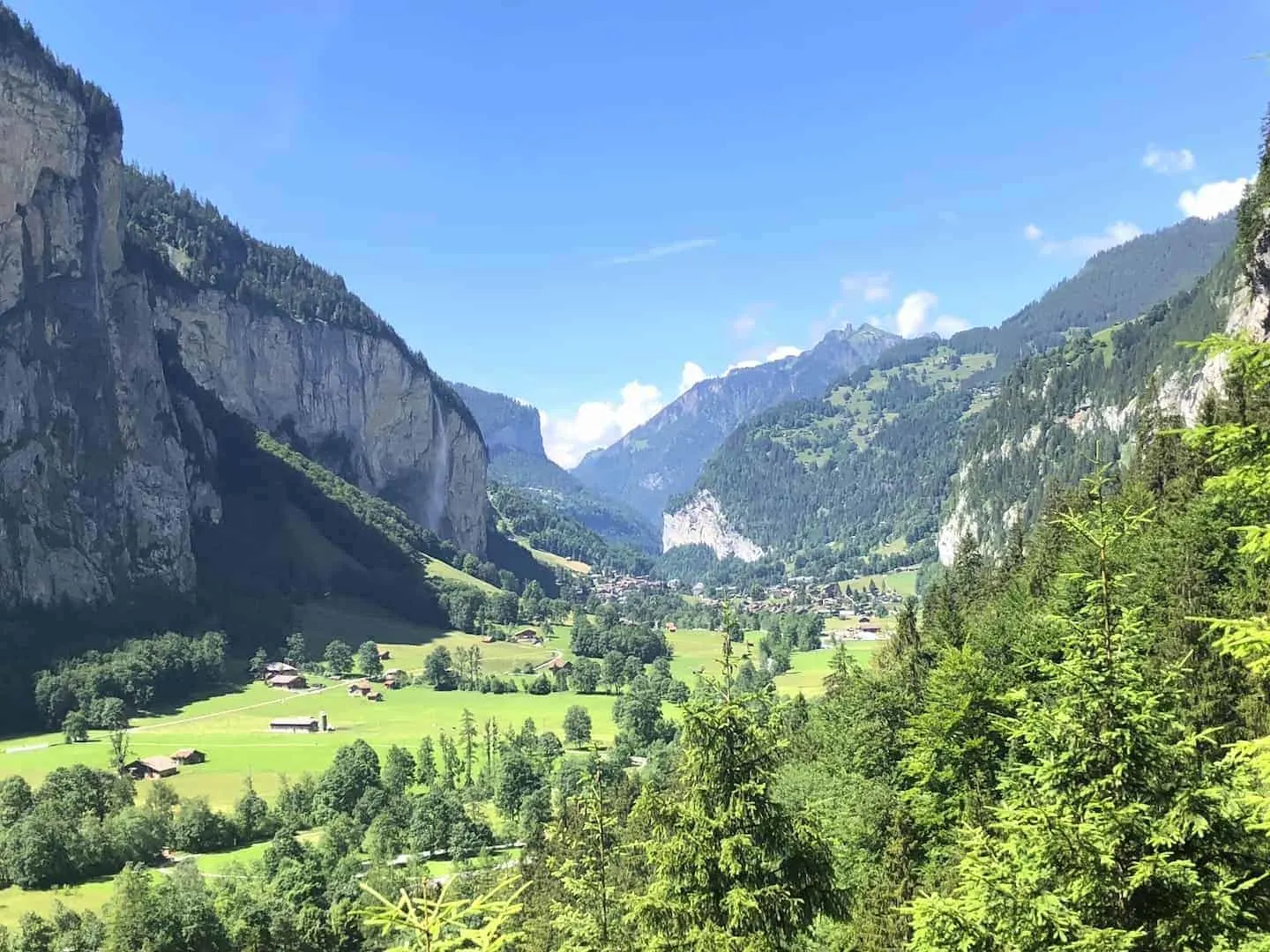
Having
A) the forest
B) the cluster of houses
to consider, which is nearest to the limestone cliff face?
the cluster of houses

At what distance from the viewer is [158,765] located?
85625mm

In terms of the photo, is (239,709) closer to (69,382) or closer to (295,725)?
(295,725)

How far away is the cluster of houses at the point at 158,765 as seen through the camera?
84.2 m

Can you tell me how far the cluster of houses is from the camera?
8419cm

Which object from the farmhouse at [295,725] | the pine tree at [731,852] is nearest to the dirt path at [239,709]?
the farmhouse at [295,725]

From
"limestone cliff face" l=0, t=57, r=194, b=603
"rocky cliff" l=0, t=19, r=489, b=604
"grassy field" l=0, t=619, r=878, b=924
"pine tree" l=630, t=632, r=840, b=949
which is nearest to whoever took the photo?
"pine tree" l=630, t=632, r=840, b=949

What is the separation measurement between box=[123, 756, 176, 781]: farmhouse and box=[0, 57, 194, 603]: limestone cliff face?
60.2 meters

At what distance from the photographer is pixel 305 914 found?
168ft

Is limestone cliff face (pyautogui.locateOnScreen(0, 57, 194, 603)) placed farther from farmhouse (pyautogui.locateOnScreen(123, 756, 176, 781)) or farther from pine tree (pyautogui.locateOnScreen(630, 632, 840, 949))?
pine tree (pyautogui.locateOnScreen(630, 632, 840, 949))

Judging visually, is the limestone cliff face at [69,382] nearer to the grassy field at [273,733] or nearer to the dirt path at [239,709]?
the grassy field at [273,733]

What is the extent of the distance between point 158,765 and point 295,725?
69.2ft

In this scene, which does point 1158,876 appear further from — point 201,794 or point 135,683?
point 135,683

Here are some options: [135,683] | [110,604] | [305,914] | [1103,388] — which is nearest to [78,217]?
[110,604]

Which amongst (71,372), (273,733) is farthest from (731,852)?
(71,372)
